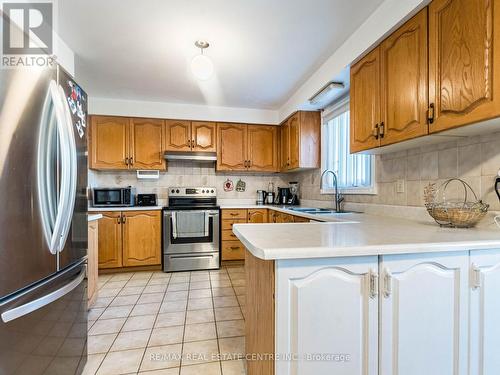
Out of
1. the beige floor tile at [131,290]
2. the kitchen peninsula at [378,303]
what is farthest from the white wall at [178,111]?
the kitchen peninsula at [378,303]

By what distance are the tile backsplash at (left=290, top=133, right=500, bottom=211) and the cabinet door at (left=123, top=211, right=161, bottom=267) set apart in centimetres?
255

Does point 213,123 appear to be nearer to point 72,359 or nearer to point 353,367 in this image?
point 72,359

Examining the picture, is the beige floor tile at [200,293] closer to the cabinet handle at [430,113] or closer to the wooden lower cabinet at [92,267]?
the wooden lower cabinet at [92,267]

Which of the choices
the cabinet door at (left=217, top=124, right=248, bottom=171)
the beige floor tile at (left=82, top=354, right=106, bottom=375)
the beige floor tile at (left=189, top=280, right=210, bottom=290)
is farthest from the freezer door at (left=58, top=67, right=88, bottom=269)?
the cabinet door at (left=217, top=124, right=248, bottom=171)

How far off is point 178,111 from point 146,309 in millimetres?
2633

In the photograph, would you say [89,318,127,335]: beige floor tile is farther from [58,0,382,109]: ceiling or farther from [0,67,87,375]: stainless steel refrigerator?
[58,0,382,109]: ceiling

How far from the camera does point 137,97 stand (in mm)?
3432

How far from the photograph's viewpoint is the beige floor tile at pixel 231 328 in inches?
73.9

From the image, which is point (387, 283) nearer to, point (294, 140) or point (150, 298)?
point (150, 298)

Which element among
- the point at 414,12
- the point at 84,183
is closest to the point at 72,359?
the point at 84,183

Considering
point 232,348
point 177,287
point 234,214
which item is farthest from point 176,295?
point 234,214

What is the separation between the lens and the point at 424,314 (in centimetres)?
100

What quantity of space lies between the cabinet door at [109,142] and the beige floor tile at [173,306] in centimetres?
204

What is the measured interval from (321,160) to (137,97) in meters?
2.63
